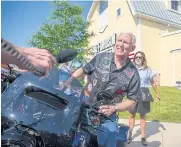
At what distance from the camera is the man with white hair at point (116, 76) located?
1.43 m

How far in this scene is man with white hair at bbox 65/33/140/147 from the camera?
1.43 m

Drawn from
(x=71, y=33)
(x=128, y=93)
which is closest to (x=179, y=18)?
(x=71, y=33)

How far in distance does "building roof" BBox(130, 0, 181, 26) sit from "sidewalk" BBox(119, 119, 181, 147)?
21.4 ft

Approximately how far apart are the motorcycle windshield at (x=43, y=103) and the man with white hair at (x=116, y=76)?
27 cm

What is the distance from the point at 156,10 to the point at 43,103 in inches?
388

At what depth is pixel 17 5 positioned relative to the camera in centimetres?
103

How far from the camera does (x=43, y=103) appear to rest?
3.32ft

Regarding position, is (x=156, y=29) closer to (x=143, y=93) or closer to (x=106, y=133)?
(x=143, y=93)

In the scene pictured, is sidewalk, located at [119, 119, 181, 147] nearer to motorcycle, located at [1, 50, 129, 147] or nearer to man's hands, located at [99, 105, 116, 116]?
man's hands, located at [99, 105, 116, 116]

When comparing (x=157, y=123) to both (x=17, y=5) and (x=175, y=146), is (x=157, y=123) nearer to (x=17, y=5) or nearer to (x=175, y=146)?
(x=175, y=146)

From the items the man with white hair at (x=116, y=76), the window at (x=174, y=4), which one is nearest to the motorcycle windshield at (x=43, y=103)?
the man with white hair at (x=116, y=76)

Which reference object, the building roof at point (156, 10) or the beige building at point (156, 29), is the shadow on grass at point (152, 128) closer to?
the beige building at point (156, 29)

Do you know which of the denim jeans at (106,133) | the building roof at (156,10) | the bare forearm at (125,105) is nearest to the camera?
the denim jeans at (106,133)

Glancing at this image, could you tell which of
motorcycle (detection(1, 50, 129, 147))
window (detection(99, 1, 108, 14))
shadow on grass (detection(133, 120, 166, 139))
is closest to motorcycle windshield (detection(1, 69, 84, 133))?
motorcycle (detection(1, 50, 129, 147))
